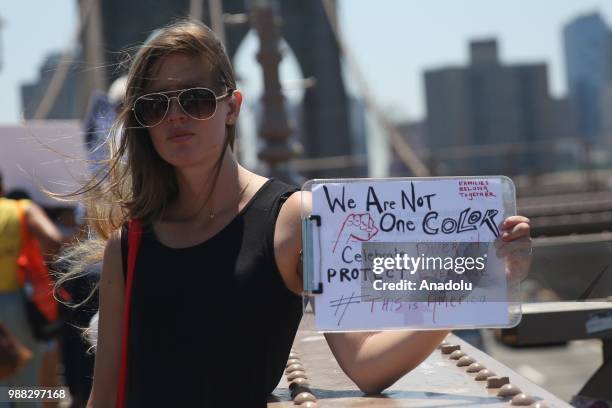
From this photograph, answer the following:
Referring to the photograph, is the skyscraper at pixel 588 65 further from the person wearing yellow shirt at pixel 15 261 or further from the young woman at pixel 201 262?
the young woman at pixel 201 262

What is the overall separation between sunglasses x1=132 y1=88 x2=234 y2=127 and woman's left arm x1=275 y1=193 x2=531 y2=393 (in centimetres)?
25

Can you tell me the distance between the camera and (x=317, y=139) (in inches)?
1291

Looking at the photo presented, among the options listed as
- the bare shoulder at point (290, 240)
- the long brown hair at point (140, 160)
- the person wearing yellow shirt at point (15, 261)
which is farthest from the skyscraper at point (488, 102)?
the bare shoulder at point (290, 240)

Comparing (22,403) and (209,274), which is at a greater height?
(209,274)

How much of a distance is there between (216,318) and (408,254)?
1.31 feet

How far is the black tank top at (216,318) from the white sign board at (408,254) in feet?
0.28

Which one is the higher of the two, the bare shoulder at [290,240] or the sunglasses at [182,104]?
the sunglasses at [182,104]

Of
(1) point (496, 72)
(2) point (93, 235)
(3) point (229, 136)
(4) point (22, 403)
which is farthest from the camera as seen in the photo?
(1) point (496, 72)

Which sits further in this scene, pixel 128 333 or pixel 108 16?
pixel 108 16

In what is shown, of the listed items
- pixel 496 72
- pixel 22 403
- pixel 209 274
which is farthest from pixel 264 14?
pixel 496 72

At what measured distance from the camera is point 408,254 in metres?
2.34

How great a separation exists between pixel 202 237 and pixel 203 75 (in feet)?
1.07

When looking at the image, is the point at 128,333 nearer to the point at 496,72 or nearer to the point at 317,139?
the point at 317,139

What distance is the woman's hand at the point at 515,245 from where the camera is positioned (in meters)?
2.25
